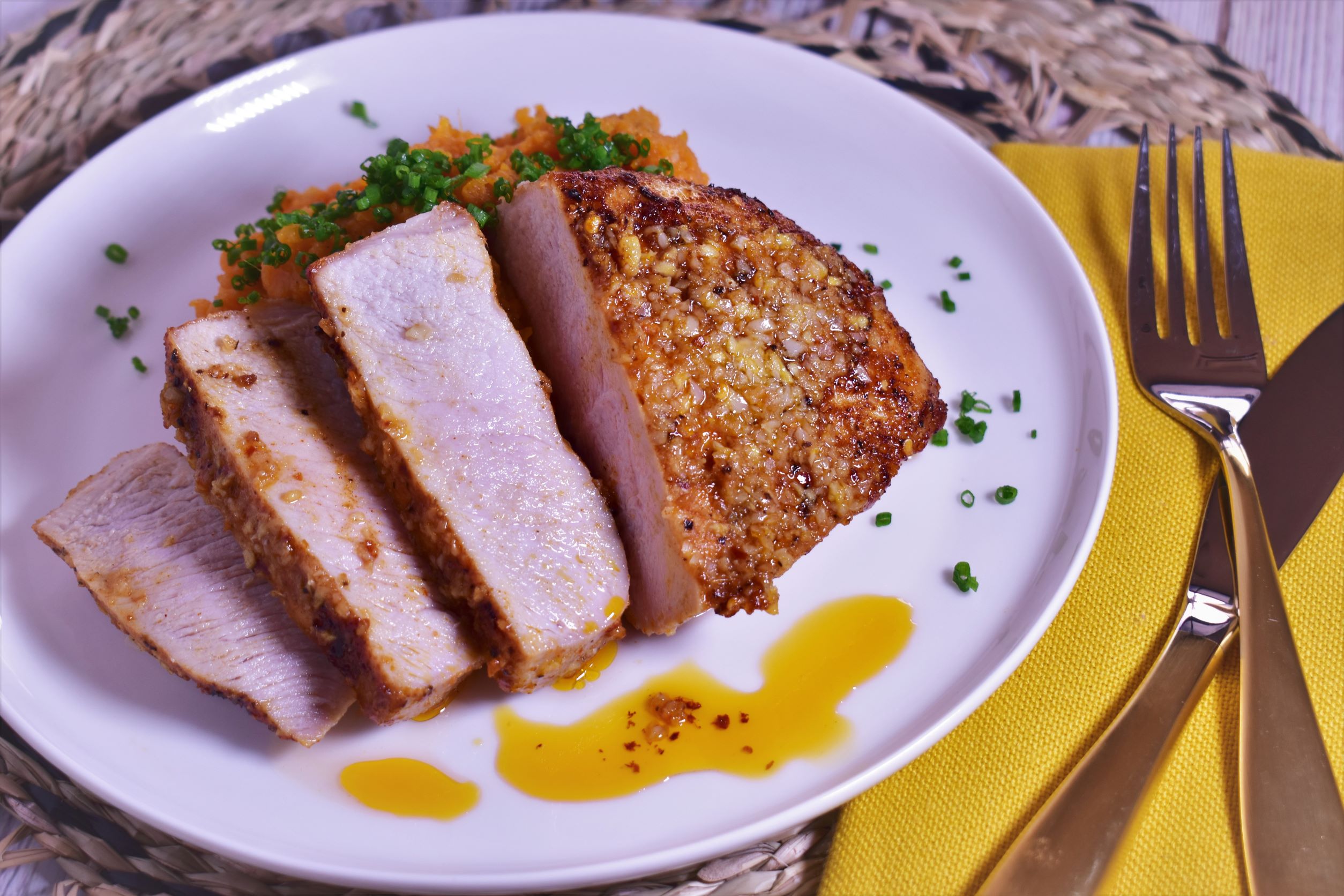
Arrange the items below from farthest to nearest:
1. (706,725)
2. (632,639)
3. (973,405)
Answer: (973,405) → (632,639) → (706,725)

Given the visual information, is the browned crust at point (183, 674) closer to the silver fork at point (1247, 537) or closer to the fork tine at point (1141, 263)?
the silver fork at point (1247, 537)

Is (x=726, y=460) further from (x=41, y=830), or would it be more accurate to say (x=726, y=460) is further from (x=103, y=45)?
(x=103, y=45)

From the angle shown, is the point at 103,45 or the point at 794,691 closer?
the point at 794,691

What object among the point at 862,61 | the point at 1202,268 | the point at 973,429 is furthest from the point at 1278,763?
the point at 862,61

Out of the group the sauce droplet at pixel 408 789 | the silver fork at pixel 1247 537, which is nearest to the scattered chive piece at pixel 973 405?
the silver fork at pixel 1247 537

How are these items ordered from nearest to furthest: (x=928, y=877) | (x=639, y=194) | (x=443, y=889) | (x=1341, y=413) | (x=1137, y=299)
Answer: (x=443, y=889), (x=928, y=877), (x=639, y=194), (x=1341, y=413), (x=1137, y=299)

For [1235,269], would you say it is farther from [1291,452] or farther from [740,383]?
[740,383]

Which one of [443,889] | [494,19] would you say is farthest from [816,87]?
[443,889]
